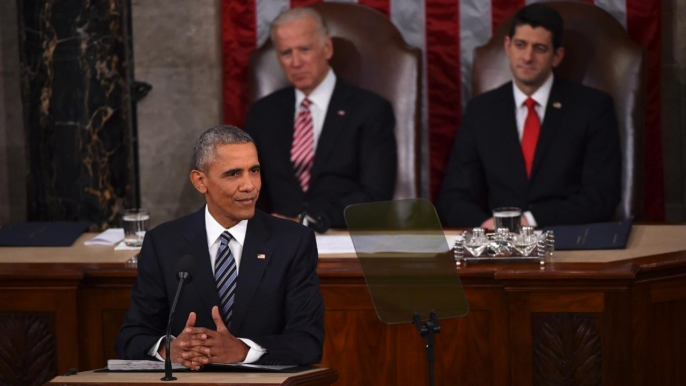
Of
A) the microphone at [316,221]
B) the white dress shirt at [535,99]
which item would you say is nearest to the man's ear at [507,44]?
the white dress shirt at [535,99]

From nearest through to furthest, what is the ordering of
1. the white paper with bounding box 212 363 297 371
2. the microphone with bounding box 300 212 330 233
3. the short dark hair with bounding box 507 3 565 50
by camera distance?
the white paper with bounding box 212 363 297 371
the microphone with bounding box 300 212 330 233
the short dark hair with bounding box 507 3 565 50

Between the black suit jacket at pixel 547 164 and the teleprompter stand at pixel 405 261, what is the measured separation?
1.79 m

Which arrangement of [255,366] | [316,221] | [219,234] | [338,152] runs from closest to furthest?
[255,366] < [219,234] < [316,221] < [338,152]

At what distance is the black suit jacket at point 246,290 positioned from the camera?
3436 millimetres

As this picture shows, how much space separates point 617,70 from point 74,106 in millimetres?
2734

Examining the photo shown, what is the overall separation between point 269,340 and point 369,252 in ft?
1.28

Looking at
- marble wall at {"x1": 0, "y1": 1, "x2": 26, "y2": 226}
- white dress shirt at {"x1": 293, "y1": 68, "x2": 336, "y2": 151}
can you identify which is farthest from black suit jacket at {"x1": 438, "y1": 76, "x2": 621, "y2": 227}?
marble wall at {"x1": 0, "y1": 1, "x2": 26, "y2": 226}

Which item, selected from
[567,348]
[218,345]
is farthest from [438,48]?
[218,345]

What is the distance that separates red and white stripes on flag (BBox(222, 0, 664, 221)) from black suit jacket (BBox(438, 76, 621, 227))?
73 centimetres

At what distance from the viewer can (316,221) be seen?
5.00m

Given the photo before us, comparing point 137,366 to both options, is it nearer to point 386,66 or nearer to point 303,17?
point 303,17

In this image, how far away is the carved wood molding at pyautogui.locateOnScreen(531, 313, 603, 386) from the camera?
13.6ft

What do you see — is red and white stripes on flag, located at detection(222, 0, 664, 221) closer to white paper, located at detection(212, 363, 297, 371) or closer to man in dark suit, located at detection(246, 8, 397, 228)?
man in dark suit, located at detection(246, 8, 397, 228)

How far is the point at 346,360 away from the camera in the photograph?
14.4 feet
